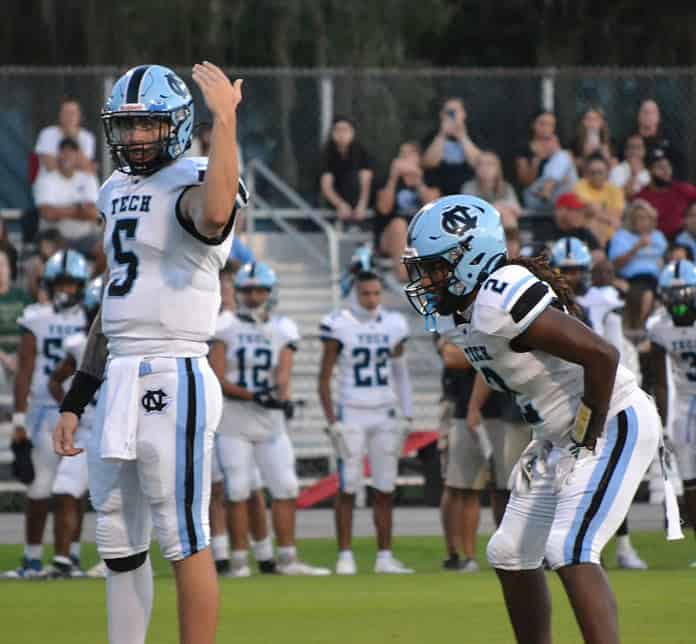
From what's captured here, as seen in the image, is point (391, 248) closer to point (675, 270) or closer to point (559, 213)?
point (559, 213)

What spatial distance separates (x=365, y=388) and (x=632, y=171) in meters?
5.26

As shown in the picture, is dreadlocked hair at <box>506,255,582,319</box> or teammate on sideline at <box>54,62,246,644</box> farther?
dreadlocked hair at <box>506,255,582,319</box>

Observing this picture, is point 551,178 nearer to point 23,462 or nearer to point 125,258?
point 23,462

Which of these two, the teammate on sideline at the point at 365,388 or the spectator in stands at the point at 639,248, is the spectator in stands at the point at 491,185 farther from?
the teammate on sideline at the point at 365,388

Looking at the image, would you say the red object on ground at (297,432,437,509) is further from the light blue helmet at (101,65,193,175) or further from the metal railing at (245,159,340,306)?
the light blue helmet at (101,65,193,175)

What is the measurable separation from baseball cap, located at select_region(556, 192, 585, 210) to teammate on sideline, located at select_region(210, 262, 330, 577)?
162 inches

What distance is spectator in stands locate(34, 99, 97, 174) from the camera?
1559 cm

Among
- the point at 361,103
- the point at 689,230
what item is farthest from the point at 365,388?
the point at 689,230

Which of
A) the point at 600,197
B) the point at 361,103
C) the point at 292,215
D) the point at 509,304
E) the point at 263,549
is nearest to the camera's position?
the point at 509,304

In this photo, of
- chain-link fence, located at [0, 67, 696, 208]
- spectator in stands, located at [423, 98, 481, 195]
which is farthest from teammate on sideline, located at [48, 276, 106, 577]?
spectator in stands, located at [423, 98, 481, 195]

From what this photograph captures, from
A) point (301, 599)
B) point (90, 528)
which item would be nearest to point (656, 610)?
point (301, 599)

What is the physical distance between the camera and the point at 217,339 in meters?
12.2

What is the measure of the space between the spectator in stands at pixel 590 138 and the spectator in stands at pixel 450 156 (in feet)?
3.30

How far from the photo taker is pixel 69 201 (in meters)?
15.9
